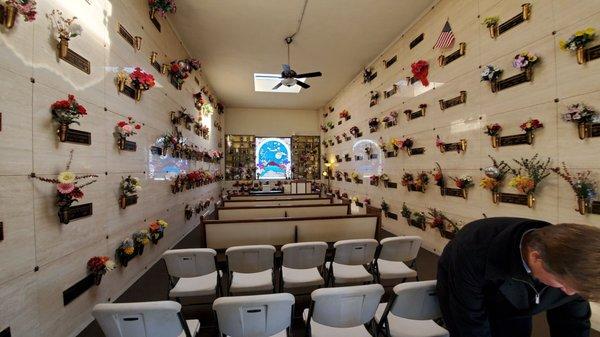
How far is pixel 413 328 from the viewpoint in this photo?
2.16 m

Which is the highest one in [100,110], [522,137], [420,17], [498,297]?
[420,17]

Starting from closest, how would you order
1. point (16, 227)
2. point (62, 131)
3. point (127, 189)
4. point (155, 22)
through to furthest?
point (16, 227), point (62, 131), point (127, 189), point (155, 22)

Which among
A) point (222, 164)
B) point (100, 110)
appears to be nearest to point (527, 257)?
point (100, 110)

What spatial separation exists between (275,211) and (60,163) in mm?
3511

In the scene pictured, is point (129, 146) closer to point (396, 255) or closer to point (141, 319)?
point (141, 319)

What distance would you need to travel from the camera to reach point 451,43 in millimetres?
4934

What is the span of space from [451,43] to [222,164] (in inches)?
415

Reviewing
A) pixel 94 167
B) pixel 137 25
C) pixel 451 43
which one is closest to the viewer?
pixel 94 167

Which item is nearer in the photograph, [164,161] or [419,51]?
[164,161]

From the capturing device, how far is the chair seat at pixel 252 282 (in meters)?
2.97

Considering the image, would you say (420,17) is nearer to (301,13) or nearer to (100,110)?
(301,13)

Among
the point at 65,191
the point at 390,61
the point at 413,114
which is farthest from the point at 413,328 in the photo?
the point at 390,61

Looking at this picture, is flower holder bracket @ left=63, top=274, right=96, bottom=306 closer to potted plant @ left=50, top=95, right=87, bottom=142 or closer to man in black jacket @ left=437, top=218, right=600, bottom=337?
potted plant @ left=50, top=95, right=87, bottom=142

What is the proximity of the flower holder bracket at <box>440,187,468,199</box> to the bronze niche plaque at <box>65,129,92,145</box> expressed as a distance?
5.43 metres
